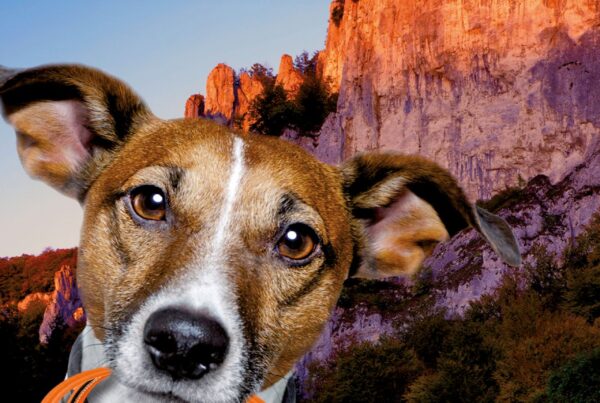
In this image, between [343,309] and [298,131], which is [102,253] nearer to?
[343,309]

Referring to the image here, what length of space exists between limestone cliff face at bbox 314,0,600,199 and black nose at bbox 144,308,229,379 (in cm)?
4700

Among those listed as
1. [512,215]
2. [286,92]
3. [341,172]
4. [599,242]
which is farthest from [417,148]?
[341,172]

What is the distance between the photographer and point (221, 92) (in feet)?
250

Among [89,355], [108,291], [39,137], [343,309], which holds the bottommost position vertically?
[343,309]

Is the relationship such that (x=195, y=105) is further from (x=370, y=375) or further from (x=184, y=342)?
(x=184, y=342)

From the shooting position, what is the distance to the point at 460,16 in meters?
52.6

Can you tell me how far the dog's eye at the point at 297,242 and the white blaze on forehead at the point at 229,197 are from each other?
0.36 m

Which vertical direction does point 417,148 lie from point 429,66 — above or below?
below

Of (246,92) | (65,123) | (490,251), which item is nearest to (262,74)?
(246,92)

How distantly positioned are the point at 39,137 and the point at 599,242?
43921mm

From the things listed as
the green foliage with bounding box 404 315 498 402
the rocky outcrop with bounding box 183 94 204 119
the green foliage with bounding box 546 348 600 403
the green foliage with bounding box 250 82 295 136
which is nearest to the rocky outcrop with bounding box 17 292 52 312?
the green foliage with bounding box 404 315 498 402

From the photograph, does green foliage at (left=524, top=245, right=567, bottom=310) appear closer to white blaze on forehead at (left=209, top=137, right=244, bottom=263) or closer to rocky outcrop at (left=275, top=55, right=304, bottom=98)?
rocky outcrop at (left=275, top=55, right=304, bottom=98)

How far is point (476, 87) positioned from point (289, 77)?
76.0 ft

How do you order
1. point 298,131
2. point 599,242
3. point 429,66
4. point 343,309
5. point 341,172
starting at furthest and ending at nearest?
point 298,131
point 429,66
point 343,309
point 599,242
point 341,172
